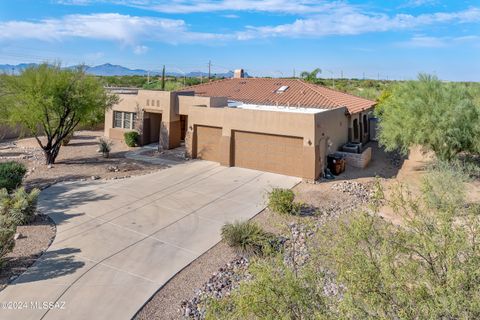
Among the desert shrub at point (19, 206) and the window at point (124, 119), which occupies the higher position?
the window at point (124, 119)

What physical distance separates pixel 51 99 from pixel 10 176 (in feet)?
18.8

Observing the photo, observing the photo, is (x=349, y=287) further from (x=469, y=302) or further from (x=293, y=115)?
(x=293, y=115)

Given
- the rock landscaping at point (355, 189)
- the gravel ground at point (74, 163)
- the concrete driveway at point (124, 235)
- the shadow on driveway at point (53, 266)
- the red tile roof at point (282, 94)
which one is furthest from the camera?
the red tile roof at point (282, 94)

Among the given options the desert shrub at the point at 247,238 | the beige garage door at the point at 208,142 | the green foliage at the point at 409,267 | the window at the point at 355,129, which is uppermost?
the window at the point at 355,129

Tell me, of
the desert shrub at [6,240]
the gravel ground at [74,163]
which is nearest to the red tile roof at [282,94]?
the gravel ground at [74,163]

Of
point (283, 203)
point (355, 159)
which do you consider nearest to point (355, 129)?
point (355, 159)

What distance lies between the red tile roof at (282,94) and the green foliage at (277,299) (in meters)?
22.5

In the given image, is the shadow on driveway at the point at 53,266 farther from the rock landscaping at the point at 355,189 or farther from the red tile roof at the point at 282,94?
the red tile roof at the point at 282,94

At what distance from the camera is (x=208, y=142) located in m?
24.1

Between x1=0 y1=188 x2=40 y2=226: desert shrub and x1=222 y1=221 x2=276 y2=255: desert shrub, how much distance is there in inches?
291

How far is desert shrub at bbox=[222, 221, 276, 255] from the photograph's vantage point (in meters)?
11.7

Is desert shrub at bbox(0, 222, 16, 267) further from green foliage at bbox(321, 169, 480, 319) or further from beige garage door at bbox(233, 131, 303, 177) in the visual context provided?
beige garage door at bbox(233, 131, 303, 177)

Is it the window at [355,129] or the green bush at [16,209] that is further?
the window at [355,129]

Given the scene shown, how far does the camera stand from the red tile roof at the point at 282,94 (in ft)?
90.3
